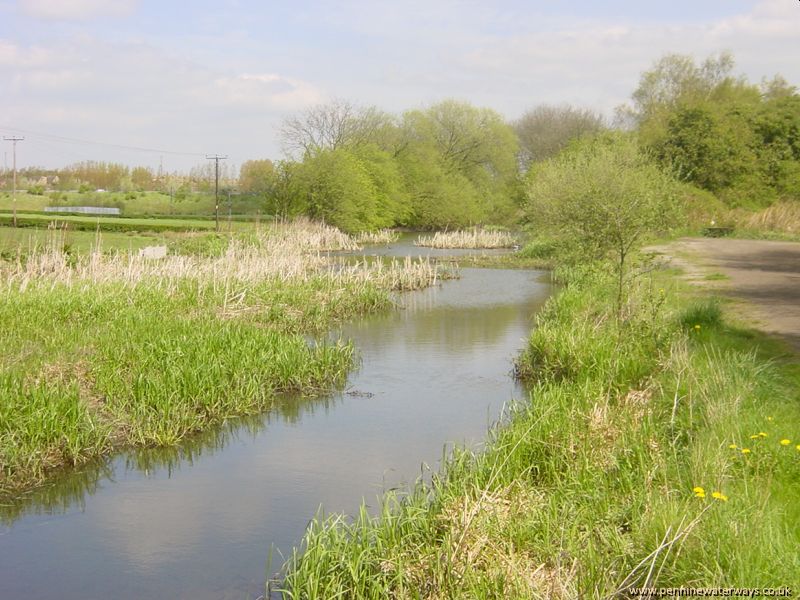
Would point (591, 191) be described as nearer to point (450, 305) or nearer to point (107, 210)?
point (450, 305)

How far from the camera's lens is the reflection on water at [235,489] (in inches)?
239

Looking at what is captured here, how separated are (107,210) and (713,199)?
41.6m

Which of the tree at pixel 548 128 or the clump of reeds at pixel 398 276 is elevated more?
the tree at pixel 548 128

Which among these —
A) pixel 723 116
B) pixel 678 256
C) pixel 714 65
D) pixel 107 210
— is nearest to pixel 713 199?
pixel 723 116

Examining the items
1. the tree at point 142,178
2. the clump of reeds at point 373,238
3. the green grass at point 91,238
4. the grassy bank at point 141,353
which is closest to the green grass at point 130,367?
the grassy bank at point 141,353

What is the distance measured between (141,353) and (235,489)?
3252mm

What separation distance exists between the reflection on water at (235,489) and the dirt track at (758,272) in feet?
13.4

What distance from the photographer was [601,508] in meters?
5.74

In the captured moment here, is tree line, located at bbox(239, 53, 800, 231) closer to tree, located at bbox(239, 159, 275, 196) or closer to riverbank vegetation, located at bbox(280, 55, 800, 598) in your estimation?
tree, located at bbox(239, 159, 275, 196)

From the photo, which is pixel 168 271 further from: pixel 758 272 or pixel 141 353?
pixel 758 272

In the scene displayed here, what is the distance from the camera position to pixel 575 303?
1546 centimetres

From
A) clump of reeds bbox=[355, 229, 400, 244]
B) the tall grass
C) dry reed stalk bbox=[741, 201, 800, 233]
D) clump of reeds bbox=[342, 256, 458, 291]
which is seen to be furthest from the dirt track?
clump of reeds bbox=[355, 229, 400, 244]

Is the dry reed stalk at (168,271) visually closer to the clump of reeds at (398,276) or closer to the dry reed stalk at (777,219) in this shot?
the clump of reeds at (398,276)

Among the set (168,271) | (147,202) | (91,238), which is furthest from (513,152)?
(168,271)
